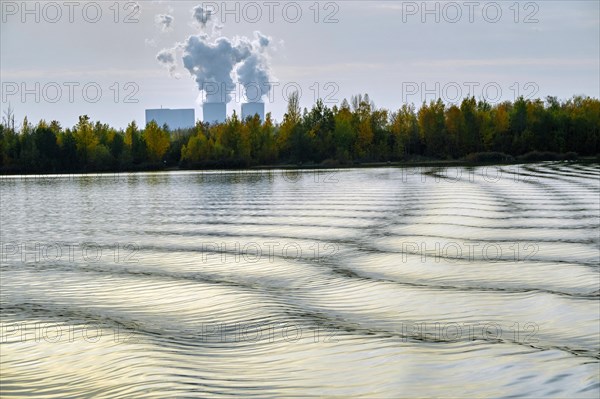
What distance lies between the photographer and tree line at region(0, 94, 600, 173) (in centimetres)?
5819

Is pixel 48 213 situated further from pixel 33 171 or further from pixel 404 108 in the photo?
pixel 404 108

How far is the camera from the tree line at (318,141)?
5819 cm

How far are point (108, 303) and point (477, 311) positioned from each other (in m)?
3.03

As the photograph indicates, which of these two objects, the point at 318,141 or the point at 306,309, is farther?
the point at 318,141

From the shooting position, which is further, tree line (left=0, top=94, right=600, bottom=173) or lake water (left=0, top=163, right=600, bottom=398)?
tree line (left=0, top=94, right=600, bottom=173)

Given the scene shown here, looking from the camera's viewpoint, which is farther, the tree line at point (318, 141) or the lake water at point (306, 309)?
the tree line at point (318, 141)

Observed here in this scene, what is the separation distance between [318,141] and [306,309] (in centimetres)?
5552

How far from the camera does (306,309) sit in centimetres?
620

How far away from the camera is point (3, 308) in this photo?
6.39 meters

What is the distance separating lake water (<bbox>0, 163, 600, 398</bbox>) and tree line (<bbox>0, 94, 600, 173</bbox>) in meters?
46.6

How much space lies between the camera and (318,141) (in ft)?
202

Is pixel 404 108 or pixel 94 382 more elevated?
pixel 404 108

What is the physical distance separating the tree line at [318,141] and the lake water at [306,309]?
4662 centimetres

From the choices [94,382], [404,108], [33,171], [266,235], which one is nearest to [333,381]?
[94,382]
